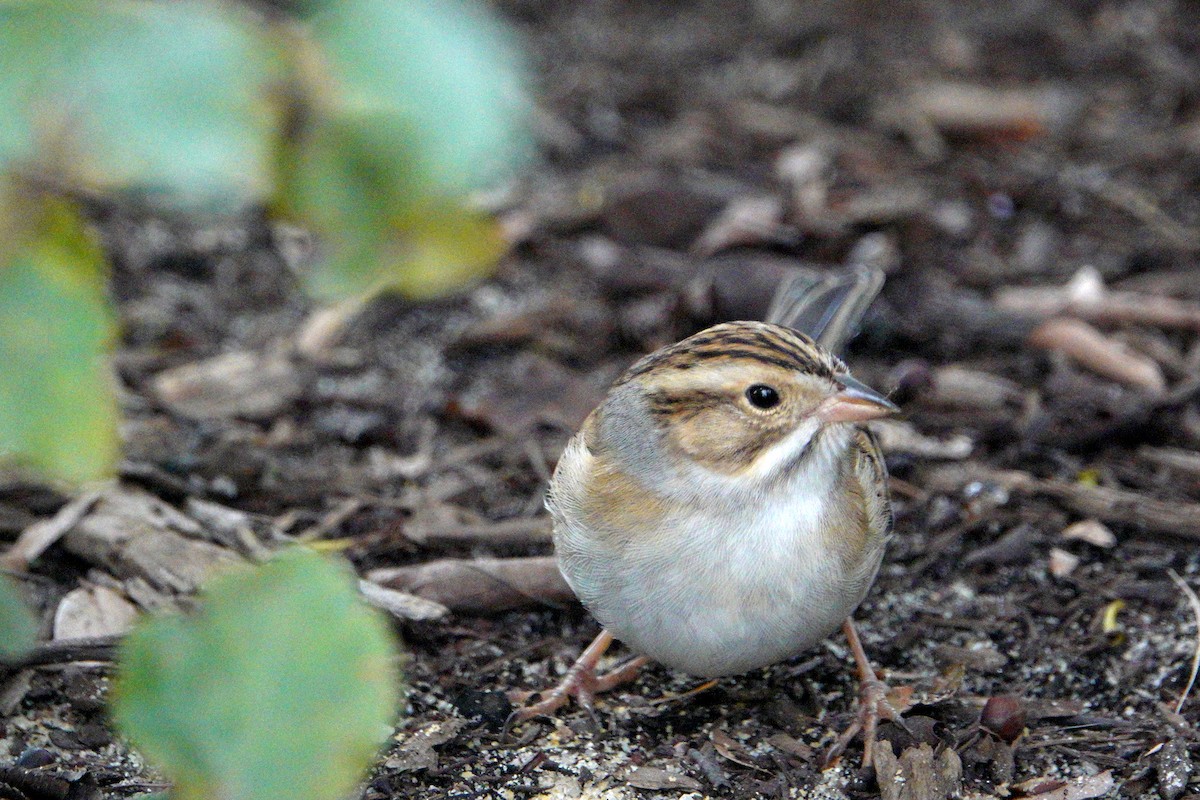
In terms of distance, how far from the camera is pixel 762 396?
12.2 ft

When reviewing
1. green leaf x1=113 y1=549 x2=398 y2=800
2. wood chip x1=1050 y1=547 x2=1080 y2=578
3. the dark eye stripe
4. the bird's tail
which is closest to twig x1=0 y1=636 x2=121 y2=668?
the dark eye stripe

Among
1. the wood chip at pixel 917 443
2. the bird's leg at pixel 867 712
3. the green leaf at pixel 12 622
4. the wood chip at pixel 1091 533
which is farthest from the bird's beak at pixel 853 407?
the green leaf at pixel 12 622

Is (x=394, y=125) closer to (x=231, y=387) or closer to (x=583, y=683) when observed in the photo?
(x=583, y=683)

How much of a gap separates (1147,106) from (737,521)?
5.73 metres

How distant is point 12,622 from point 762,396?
7.48 feet

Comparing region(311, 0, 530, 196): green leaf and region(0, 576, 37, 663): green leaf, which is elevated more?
region(311, 0, 530, 196): green leaf

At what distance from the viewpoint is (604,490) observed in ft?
12.8

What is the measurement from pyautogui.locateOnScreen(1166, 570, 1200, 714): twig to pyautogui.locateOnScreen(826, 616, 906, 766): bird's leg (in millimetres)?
895

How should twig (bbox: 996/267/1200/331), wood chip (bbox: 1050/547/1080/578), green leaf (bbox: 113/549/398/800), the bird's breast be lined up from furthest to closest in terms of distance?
1. twig (bbox: 996/267/1200/331)
2. wood chip (bbox: 1050/547/1080/578)
3. the bird's breast
4. green leaf (bbox: 113/549/398/800)

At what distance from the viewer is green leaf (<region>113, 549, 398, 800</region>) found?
4.77ft

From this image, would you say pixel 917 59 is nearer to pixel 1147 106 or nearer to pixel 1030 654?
pixel 1147 106

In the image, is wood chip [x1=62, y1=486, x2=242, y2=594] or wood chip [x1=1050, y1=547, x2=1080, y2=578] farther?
wood chip [x1=1050, y1=547, x2=1080, y2=578]

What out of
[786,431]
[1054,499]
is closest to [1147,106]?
[1054,499]

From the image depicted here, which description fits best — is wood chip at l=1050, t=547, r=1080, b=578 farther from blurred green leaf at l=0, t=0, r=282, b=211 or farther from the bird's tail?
blurred green leaf at l=0, t=0, r=282, b=211
